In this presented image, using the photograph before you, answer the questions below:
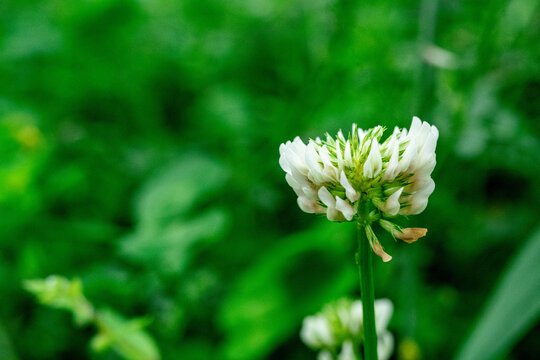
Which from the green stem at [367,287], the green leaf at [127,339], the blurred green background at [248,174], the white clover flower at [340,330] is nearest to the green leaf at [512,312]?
the blurred green background at [248,174]

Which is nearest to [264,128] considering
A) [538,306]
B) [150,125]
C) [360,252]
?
[150,125]

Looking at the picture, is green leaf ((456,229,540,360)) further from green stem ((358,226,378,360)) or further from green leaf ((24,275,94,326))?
green leaf ((24,275,94,326))

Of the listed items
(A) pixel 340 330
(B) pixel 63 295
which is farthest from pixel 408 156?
(B) pixel 63 295

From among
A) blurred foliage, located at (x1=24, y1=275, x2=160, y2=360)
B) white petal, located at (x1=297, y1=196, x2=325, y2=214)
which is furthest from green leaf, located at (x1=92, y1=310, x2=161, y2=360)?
white petal, located at (x1=297, y1=196, x2=325, y2=214)

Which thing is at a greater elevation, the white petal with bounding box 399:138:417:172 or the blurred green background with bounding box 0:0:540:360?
the blurred green background with bounding box 0:0:540:360

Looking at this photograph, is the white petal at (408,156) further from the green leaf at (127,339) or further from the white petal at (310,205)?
the green leaf at (127,339)

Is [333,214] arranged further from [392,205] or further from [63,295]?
[63,295]
